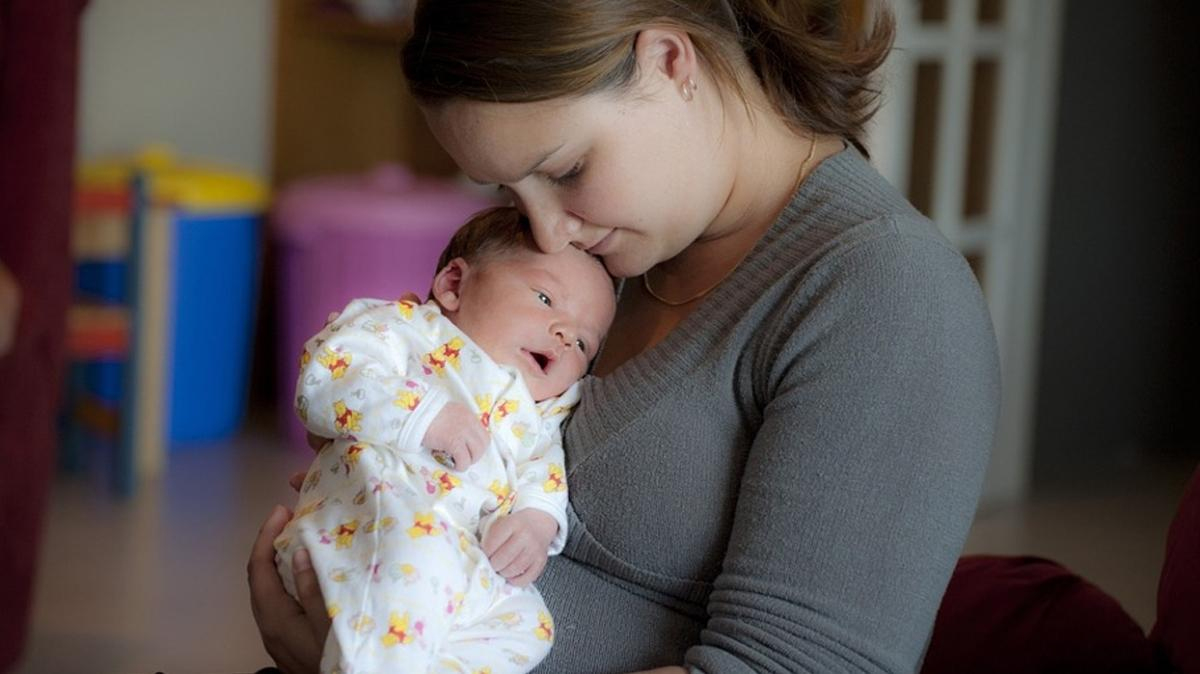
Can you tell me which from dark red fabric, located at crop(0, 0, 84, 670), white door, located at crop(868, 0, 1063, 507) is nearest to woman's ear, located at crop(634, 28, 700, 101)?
dark red fabric, located at crop(0, 0, 84, 670)

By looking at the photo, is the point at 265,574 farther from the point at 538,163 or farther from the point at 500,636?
the point at 538,163

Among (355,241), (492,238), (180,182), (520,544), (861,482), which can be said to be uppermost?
(492,238)

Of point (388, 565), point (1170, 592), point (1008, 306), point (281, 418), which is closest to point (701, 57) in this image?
point (388, 565)

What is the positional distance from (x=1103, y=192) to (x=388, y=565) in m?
3.10

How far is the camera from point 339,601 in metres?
1.15

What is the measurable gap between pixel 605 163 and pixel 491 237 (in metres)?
Answer: 0.20

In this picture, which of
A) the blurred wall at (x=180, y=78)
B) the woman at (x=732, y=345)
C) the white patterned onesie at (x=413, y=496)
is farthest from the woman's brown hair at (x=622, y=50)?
the blurred wall at (x=180, y=78)

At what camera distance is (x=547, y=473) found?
1287 millimetres

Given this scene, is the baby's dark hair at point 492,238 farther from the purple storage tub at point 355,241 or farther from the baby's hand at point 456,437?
the purple storage tub at point 355,241

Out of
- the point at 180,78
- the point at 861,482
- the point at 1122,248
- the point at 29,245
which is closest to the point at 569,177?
the point at 861,482

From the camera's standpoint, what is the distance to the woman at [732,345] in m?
1.13

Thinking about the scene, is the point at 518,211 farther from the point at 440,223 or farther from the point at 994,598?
the point at 440,223

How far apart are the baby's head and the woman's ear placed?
19 cm

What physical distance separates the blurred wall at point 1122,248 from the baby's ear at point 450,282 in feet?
8.84
